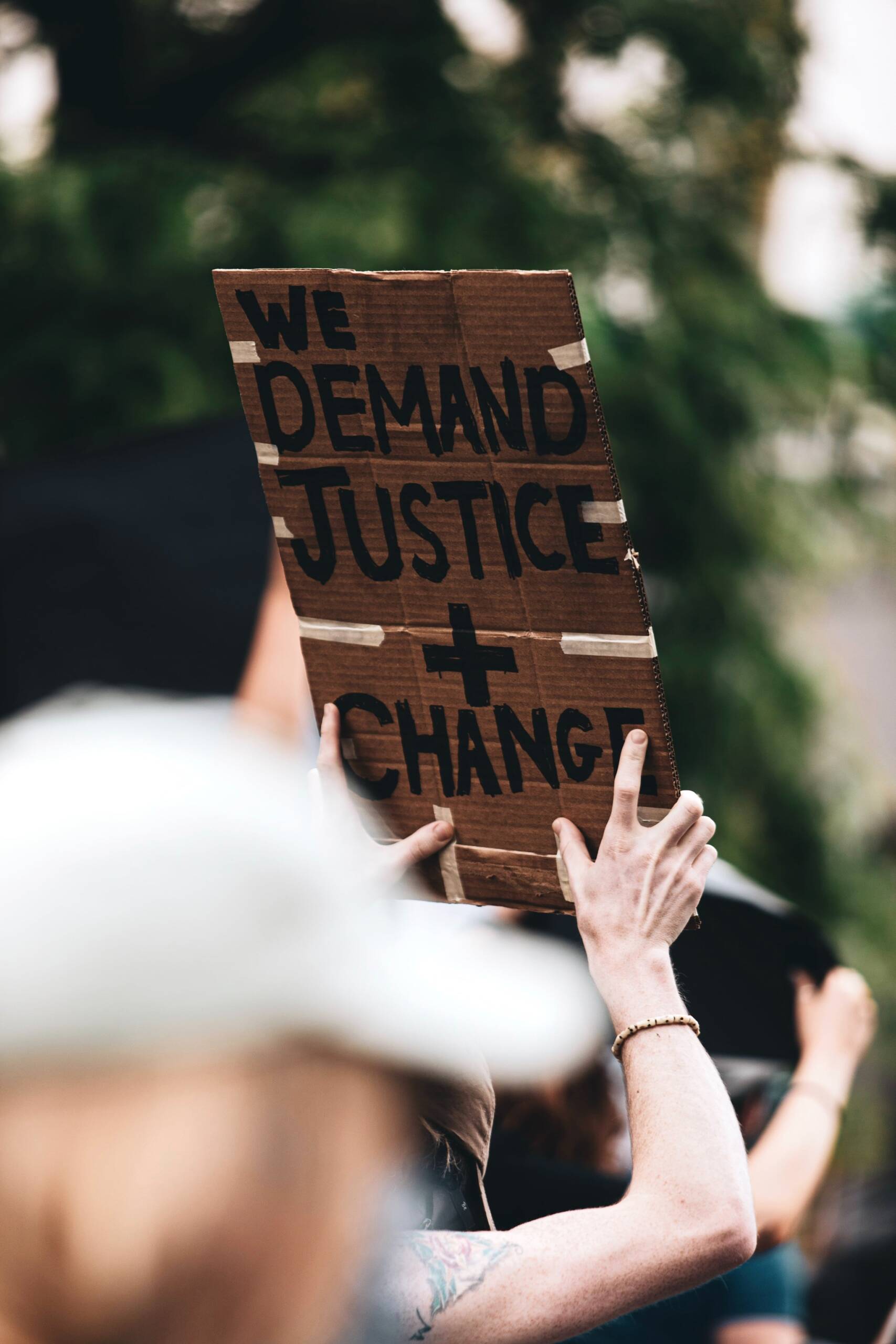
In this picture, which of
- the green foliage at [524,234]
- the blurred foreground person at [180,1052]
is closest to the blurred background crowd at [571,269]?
the green foliage at [524,234]

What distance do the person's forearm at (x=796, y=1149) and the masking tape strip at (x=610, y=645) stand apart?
2.25 feet

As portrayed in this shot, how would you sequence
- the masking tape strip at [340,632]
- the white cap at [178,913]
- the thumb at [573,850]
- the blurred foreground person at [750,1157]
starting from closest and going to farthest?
the white cap at [178,913] < the thumb at [573,850] < the masking tape strip at [340,632] < the blurred foreground person at [750,1157]

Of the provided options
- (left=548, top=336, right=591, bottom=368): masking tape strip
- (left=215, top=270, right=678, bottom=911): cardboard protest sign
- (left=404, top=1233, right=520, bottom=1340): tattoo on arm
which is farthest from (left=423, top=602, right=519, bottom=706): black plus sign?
(left=404, top=1233, right=520, bottom=1340): tattoo on arm

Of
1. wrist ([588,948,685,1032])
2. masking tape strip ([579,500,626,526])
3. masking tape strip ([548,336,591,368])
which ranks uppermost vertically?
masking tape strip ([548,336,591,368])

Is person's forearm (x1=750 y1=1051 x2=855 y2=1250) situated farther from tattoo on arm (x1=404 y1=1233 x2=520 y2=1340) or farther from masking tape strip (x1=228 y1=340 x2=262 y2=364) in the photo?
masking tape strip (x1=228 y1=340 x2=262 y2=364)

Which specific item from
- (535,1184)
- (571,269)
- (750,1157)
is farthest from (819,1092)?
(571,269)

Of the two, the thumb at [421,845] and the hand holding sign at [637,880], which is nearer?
the hand holding sign at [637,880]

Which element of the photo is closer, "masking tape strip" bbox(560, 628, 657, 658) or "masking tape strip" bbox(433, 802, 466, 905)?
"masking tape strip" bbox(560, 628, 657, 658)

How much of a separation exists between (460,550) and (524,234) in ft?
8.92

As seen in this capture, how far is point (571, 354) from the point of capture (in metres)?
0.97

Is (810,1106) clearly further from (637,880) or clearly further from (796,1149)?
(637,880)

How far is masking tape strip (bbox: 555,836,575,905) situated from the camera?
3.60 ft

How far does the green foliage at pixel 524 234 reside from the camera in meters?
3.49

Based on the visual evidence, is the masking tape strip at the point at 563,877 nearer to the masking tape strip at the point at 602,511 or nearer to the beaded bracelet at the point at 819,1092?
the masking tape strip at the point at 602,511
